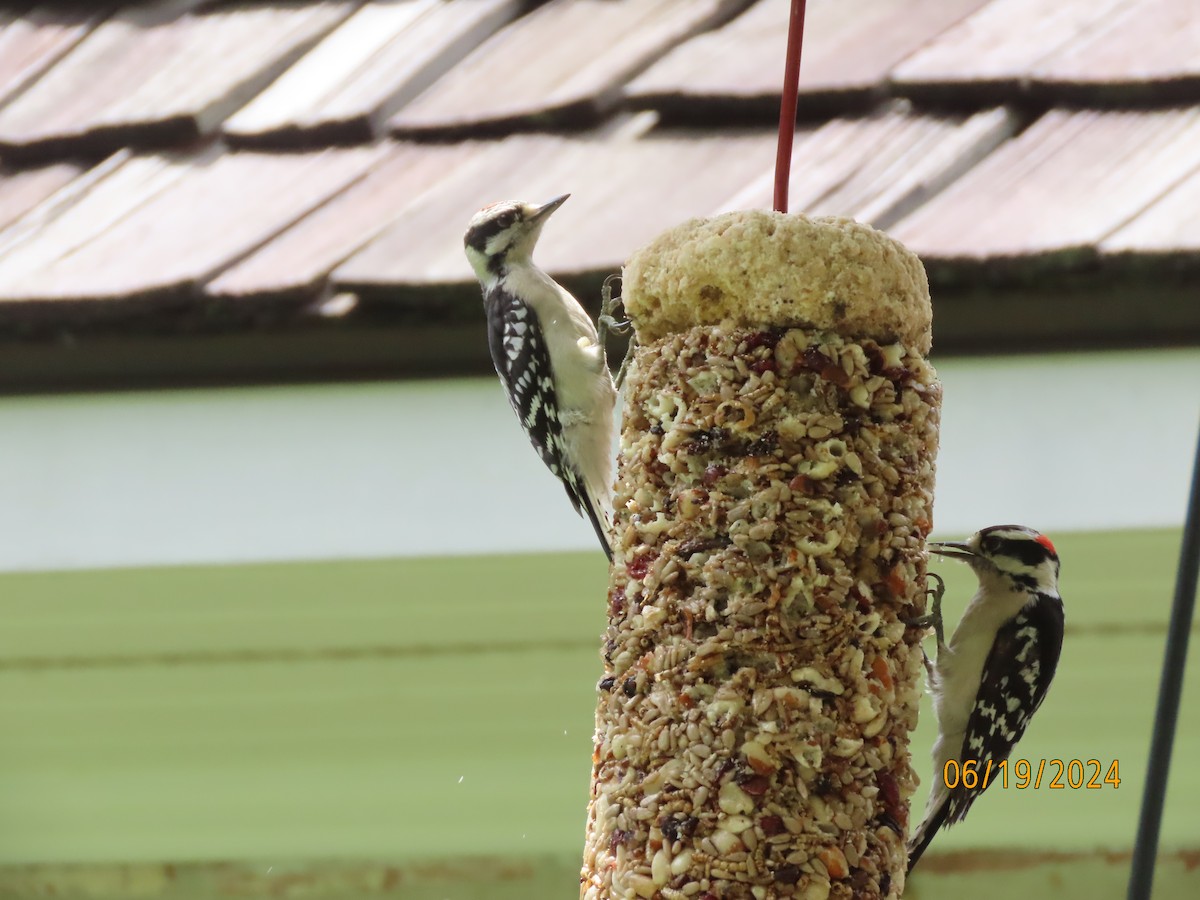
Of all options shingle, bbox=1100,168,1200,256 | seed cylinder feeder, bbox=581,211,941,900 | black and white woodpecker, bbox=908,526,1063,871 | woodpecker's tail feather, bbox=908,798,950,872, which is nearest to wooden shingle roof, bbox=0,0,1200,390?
shingle, bbox=1100,168,1200,256

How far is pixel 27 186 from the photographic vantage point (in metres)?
3.43

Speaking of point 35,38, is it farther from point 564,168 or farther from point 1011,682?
point 1011,682

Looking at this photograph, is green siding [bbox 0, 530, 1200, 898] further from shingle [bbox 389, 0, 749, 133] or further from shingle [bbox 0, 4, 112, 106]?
shingle [bbox 0, 4, 112, 106]

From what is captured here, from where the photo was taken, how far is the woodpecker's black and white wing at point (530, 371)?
280 cm

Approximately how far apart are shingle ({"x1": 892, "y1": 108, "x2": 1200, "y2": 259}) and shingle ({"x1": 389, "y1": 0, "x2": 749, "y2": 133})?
0.79 m

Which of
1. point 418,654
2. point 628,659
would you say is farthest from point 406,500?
point 628,659

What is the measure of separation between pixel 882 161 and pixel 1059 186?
1.11 feet

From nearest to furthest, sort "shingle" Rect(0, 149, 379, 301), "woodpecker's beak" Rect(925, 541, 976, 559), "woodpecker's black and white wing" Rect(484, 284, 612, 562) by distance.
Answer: "woodpecker's beak" Rect(925, 541, 976, 559)
"woodpecker's black and white wing" Rect(484, 284, 612, 562)
"shingle" Rect(0, 149, 379, 301)

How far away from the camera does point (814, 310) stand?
4.53 ft

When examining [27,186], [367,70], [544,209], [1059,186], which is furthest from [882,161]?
[27,186]

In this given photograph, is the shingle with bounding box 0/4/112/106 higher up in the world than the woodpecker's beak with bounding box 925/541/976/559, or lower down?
higher up

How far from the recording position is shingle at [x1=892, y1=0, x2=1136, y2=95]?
9.78ft
